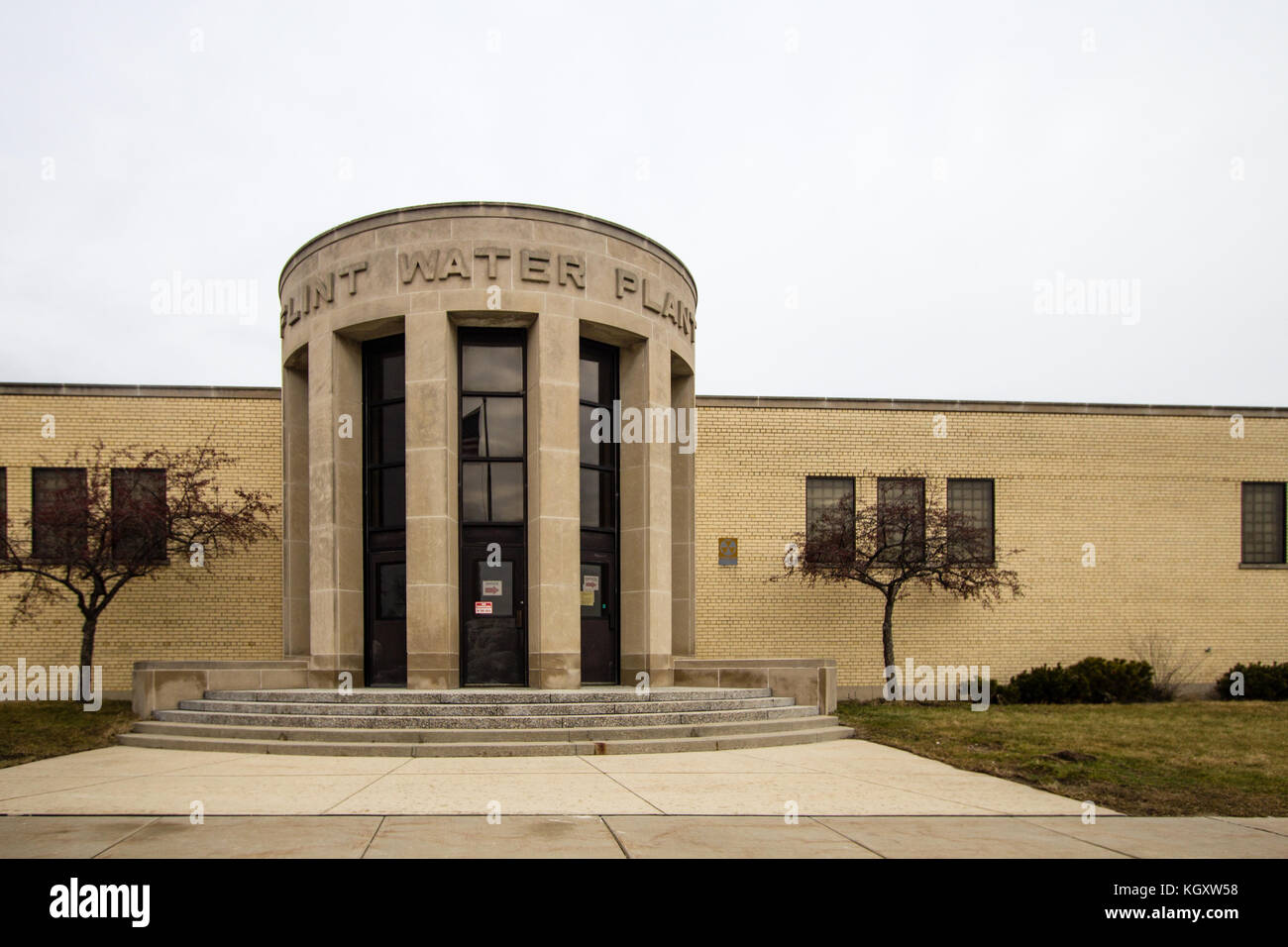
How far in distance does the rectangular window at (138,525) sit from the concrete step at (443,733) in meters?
5.39

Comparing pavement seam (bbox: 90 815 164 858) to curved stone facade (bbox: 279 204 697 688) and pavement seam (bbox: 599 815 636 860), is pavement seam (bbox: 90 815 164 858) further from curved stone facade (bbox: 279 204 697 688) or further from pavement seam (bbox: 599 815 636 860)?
curved stone facade (bbox: 279 204 697 688)

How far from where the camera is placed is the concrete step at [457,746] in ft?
40.6

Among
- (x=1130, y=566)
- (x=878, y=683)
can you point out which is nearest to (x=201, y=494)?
(x=878, y=683)

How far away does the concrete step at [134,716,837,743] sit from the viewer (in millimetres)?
12742

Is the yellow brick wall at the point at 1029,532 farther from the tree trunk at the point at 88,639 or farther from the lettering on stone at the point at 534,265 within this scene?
the tree trunk at the point at 88,639

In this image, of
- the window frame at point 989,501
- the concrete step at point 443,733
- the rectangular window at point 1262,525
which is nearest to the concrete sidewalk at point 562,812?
the concrete step at point 443,733

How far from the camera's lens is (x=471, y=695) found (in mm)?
14305

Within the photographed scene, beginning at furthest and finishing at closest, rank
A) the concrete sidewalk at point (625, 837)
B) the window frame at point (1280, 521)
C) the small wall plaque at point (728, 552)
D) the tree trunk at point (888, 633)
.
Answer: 1. the window frame at point (1280, 521)
2. the small wall plaque at point (728, 552)
3. the tree trunk at point (888, 633)
4. the concrete sidewalk at point (625, 837)

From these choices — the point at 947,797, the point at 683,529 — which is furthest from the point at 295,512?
the point at 947,797

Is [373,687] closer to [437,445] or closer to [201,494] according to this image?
[437,445]

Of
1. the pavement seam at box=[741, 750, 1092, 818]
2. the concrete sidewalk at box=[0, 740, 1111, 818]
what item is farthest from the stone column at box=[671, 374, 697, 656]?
the pavement seam at box=[741, 750, 1092, 818]

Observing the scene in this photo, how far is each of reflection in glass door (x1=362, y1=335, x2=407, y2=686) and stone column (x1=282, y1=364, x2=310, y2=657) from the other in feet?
7.33

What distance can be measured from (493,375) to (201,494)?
8.39 m

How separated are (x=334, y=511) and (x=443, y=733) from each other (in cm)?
574
